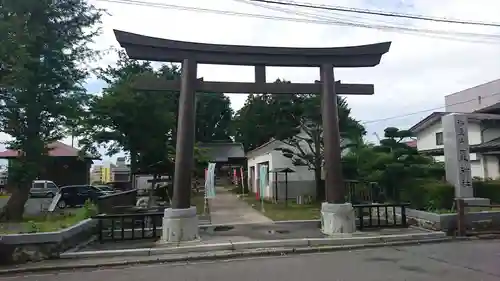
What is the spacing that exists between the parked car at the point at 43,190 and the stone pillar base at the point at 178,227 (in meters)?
21.1

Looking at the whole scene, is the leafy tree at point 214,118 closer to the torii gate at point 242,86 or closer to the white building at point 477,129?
the white building at point 477,129

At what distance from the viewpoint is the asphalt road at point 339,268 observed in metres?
6.89

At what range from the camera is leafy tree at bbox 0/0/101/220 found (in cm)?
1452

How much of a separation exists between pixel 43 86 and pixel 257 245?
10.7 m

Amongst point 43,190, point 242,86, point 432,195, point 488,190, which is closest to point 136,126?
point 242,86

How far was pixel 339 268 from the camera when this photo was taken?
7.53m

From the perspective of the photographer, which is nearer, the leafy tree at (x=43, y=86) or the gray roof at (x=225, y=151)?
the leafy tree at (x=43, y=86)

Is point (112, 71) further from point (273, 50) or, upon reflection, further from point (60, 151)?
point (273, 50)

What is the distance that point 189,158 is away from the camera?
10969 millimetres

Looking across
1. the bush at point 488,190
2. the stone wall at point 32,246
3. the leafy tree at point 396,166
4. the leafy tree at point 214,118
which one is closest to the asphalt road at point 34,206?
the stone wall at point 32,246

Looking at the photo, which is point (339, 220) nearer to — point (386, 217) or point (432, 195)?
→ point (386, 217)

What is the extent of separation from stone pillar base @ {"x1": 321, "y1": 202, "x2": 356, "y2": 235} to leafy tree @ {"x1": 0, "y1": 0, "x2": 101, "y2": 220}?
1095 centimetres

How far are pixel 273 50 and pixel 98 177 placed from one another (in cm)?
4975

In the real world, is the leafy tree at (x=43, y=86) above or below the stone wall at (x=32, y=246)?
above
